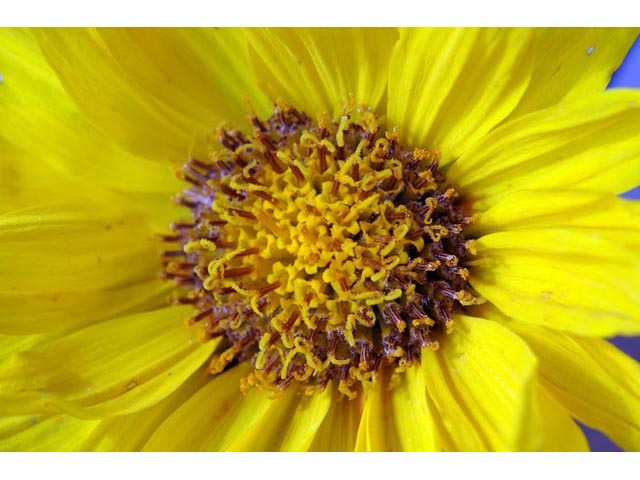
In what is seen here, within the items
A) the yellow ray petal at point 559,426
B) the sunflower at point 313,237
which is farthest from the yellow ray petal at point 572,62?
the yellow ray petal at point 559,426

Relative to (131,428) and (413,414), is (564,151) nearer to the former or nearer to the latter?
(413,414)

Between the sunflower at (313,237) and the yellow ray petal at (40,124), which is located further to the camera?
the yellow ray petal at (40,124)

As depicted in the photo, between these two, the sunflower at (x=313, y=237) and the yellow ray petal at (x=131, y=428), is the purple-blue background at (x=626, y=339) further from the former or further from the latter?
the yellow ray petal at (x=131, y=428)

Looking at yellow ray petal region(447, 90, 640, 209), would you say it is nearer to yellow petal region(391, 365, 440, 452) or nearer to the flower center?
the flower center

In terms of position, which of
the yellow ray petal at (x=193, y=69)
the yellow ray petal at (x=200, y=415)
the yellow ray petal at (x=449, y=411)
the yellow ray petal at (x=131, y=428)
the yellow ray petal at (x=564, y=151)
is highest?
the yellow ray petal at (x=193, y=69)

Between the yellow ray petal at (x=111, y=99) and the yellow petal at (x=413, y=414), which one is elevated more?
the yellow ray petal at (x=111, y=99)

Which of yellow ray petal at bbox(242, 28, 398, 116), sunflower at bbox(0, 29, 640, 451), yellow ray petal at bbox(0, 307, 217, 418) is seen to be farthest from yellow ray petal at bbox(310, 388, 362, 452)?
yellow ray petal at bbox(242, 28, 398, 116)
